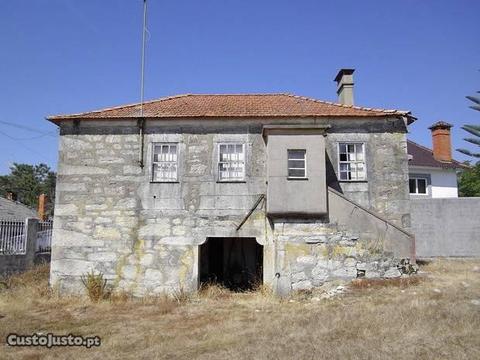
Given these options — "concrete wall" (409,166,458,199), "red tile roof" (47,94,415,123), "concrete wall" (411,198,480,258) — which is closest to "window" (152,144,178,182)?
"red tile roof" (47,94,415,123)

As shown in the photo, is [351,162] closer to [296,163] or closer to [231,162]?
[296,163]

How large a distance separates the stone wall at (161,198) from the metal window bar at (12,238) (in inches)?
120

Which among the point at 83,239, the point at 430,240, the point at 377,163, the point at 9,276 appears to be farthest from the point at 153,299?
the point at 430,240

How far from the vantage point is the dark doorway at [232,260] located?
1653 cm

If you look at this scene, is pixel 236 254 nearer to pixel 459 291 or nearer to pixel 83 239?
pixel 83 239

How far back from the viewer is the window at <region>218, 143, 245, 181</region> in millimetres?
13773

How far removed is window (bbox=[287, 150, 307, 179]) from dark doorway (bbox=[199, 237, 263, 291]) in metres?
4.52

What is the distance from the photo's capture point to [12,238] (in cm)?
1576

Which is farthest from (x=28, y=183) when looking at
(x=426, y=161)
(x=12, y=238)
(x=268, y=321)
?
(x=268, y=321)

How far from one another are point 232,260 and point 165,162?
5.36 m

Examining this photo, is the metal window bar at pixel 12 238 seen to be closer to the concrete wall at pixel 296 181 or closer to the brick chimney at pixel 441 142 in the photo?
the concrete wall at pixel 296 181

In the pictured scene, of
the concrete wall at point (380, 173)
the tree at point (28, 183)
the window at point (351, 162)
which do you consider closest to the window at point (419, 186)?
the concrete wall at point (380, 173)

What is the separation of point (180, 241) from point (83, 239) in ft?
10.0

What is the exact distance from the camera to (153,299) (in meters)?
13.0
